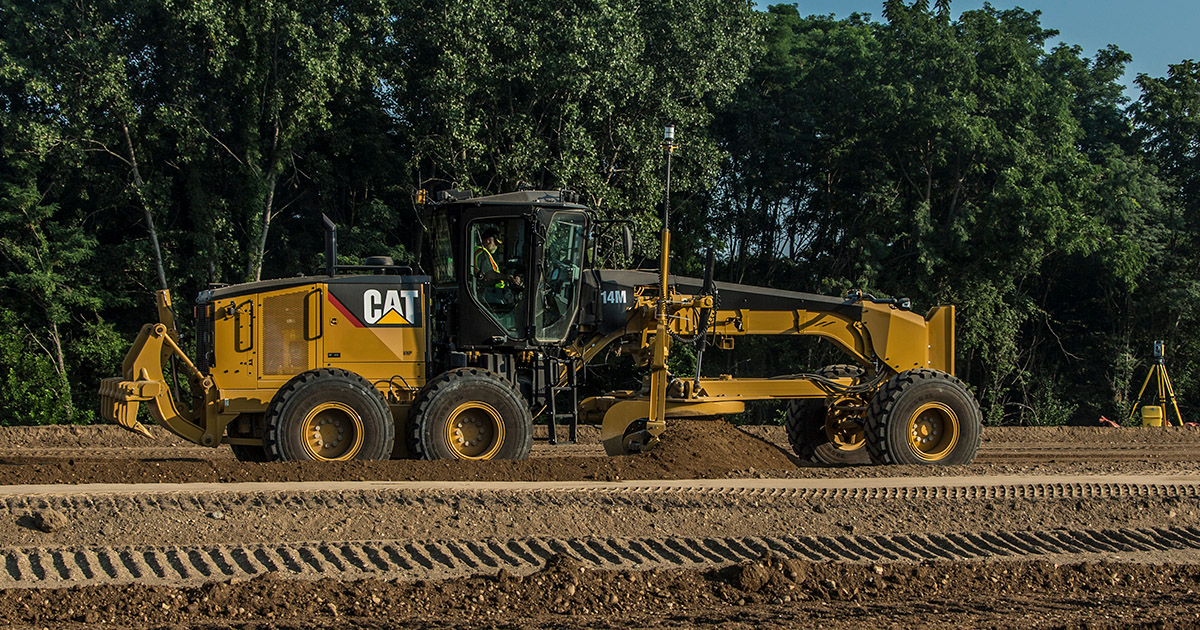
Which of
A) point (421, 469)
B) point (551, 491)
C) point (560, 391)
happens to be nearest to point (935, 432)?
point (560, 391)

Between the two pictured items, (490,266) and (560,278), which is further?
(560,278)

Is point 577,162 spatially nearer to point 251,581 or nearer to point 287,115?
point 287,115

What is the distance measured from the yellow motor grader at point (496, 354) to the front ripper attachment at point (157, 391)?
0.06ft

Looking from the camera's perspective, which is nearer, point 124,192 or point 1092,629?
point 1092,629

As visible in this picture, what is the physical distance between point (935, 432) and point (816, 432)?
143 cm

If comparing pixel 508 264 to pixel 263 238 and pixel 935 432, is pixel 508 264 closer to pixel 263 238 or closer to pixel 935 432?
pixel 935 432

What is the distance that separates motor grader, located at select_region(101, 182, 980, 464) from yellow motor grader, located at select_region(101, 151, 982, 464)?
0.02 meters

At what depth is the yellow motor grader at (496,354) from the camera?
35.2 ft

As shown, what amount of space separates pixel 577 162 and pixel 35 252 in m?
9.64

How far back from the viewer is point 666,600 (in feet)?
21.6

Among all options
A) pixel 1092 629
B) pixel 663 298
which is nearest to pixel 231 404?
pixel 663 298

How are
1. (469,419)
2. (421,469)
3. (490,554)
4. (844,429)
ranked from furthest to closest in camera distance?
(844,429) < (469,419) < (421,469) < (490,554)

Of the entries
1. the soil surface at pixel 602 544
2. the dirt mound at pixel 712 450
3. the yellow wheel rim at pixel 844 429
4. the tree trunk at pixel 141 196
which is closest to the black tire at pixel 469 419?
the soil surface at pixel 602 544

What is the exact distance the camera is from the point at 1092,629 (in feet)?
19.1
